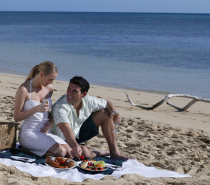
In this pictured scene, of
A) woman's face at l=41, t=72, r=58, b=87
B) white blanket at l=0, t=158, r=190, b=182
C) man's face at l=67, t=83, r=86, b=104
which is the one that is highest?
woman's face at l=41, t=72, r=58, b=87

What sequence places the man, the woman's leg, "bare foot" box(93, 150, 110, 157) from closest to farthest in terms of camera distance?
1. the man
2. the woman's leg
3. "bare foot" box(93, 150, 110, 157)

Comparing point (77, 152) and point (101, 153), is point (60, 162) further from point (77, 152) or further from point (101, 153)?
point (101, 153)

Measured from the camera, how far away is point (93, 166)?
4.02m

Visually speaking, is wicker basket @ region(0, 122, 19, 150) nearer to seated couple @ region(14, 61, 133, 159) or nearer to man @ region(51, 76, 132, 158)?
seated couple @ region(14, 61, 133, 159)

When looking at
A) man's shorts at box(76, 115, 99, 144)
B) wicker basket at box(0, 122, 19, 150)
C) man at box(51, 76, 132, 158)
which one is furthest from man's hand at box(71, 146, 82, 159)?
wicker basket at box(0, 122, 19, 150)

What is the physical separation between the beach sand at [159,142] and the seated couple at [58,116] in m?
0.51

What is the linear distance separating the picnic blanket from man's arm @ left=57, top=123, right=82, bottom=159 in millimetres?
171

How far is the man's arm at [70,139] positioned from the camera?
3.97 metres

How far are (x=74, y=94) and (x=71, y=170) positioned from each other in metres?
0.83

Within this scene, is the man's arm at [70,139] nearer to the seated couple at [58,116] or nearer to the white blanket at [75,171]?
the seated couple at [58,116]

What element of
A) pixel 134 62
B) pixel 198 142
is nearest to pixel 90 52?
pixel 134 62

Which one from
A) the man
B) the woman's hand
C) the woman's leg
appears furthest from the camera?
the woman's leg

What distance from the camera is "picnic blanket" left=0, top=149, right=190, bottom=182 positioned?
3770mm

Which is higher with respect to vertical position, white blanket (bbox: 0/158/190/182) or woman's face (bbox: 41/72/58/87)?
woman's face (bbox: 41/72/58/87)
